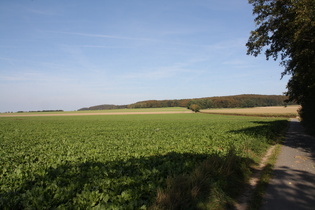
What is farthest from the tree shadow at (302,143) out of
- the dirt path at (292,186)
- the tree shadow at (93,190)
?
the tree shadow at (93,190)

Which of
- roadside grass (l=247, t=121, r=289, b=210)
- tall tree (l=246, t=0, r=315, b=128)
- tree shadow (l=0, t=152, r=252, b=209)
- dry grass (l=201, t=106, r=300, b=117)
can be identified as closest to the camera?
tree shadow (l=0, t=152, r=252, b=209)

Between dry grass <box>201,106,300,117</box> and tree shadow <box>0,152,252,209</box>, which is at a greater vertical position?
tree shadow <box>0,152,252,209</box>

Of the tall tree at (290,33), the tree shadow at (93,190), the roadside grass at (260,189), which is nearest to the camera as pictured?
the tree shadow at (93,190)

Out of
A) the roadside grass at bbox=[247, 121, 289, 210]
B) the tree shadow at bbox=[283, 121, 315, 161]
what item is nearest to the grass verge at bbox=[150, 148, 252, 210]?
the roadside grass at bbox=[247, 121, 289, 210]

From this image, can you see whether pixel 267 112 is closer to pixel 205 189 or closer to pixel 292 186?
pixel 292 186

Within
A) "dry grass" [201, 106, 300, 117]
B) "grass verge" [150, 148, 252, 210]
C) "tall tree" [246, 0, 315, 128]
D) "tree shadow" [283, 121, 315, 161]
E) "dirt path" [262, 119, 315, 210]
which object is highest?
"tall tree" [246, 0, 315, 128]

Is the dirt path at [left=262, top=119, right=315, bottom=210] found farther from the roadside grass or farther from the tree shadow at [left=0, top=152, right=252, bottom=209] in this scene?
the tree shadow at [left=0, top=152, right=252, bottom=209]

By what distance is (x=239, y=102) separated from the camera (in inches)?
4779

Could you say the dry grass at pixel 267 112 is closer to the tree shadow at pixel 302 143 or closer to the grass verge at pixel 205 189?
the tree shadow at pixel 302 143

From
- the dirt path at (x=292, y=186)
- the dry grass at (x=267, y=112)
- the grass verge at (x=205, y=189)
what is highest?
the grass verge at (x=205, y=189)

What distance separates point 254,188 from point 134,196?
3.84 m

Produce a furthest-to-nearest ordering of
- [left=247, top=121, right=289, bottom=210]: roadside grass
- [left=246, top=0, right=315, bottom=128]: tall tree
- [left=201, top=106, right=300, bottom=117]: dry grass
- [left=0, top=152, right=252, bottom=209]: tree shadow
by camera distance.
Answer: [left=201, top=106, right=300, bottom=117]: dry grass < [left=246, top=0, right=315, bottom=128]: tall tree < [left=247, top=121, right=289, bottom=210]: roadside grass < [left=0, top=152, right=252, bottom=209]: tree shadow

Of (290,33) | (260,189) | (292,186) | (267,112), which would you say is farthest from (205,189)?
(267,112)

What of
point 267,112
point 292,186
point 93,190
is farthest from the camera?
point 267,112
